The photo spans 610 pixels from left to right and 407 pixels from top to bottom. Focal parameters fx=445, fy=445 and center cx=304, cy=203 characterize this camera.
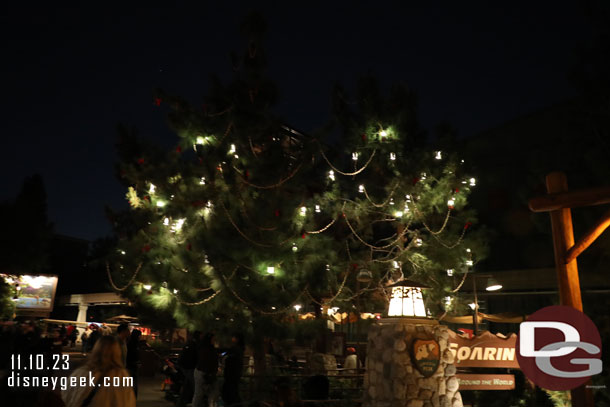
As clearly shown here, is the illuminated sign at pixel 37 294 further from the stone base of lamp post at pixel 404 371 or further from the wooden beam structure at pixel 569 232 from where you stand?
the wooden beam structure at pixel 569 232

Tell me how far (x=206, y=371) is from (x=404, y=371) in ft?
11.0

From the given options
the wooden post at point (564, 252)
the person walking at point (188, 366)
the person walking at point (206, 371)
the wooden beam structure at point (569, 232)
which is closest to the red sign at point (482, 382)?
the wooden beam structure at point (569, 232)

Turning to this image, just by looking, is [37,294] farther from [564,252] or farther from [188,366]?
[564,252]

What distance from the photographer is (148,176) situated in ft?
34.1

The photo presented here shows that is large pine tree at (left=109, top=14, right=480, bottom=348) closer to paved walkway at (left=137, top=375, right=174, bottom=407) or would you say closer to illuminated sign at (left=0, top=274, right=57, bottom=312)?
paved walkway at (left=137, top=375, right=174, bottom=407)

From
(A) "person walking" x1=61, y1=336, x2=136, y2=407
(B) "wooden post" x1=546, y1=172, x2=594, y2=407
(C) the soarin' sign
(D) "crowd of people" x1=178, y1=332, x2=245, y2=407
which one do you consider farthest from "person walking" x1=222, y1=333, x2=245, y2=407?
(B) "wooden post" x1=546, y1=172, x2=594, y2=407

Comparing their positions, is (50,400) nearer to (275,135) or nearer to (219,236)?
(219,236)

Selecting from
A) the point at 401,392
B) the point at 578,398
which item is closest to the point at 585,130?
the point at 578,398

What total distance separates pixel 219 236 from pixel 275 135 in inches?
124

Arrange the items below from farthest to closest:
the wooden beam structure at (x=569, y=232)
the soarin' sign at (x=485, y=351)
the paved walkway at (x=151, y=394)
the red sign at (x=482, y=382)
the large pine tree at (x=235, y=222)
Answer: the paved walkway at (x=151, y=394) < the large pine tree at (x=235, y=222) < the soarin' sign at (x=485, y=351) < the red sign at (x=482, y=382) < the wooden beam structure at (x=569, y=232)

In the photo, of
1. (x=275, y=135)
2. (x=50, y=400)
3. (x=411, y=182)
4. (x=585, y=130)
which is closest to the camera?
(x=50, y=400)

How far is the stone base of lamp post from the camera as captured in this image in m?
7.39

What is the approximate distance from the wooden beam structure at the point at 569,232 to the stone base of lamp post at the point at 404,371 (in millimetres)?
2096

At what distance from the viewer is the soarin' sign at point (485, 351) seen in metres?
8.15
